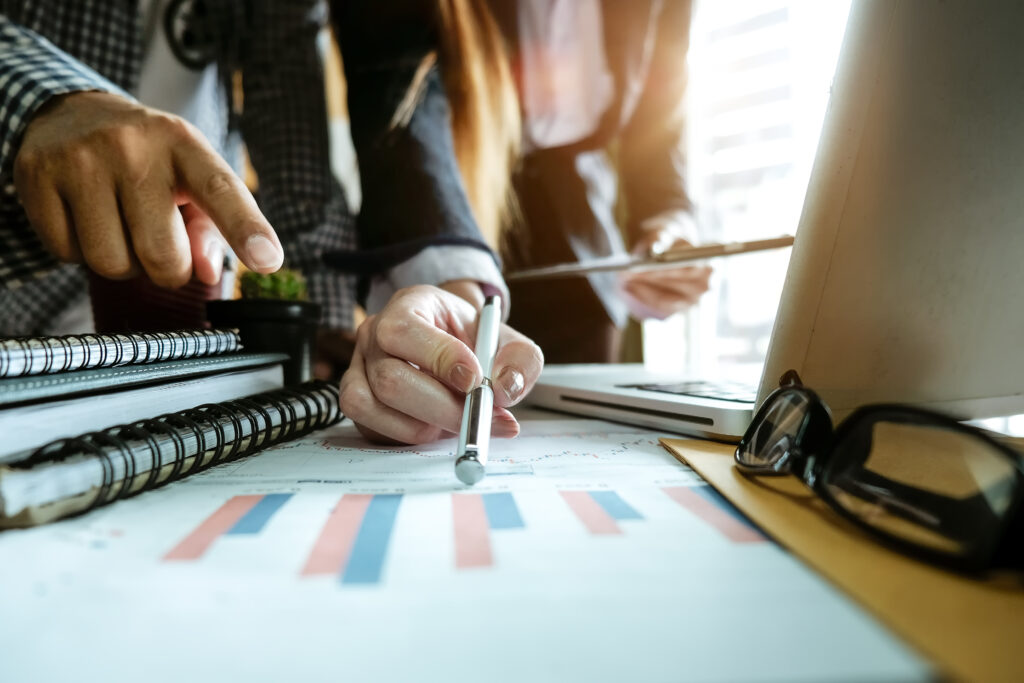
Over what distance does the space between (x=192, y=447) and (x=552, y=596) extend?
206 millimetres

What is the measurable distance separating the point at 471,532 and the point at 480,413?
10 cm

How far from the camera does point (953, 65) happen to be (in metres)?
0.24

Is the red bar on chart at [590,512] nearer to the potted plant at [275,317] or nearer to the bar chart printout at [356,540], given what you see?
the bar chart printout at [356,540]

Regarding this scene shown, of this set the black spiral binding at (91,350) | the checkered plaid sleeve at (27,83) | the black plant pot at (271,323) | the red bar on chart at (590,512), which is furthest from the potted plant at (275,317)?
the red bar on chart at (590,512)

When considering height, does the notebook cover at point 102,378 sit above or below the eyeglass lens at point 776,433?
above

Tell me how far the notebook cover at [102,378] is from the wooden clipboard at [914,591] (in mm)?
299

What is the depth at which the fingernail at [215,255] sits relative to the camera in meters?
0.46

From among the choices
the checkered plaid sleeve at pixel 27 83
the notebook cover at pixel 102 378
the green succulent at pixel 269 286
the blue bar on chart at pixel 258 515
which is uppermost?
the checkered plaid sleeve at pixel 27 83

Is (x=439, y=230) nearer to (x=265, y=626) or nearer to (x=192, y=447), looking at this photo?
(x=192, y=447)

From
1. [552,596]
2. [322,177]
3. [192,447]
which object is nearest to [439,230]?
[322,177]

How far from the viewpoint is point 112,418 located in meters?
0.28

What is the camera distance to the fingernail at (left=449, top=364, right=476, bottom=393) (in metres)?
0.32

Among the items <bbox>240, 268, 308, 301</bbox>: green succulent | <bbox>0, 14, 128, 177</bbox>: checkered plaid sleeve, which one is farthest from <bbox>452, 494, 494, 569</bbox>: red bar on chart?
<bbox>0, 14, 128, 177</bbox>: checkered plaid sleeve

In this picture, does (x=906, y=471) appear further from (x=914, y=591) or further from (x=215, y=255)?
(x=215, y=255)
